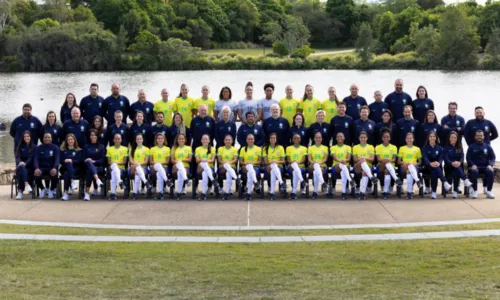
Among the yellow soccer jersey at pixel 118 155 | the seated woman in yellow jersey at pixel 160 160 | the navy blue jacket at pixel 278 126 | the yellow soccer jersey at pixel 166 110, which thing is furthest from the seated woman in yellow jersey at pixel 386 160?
the yellow soccer jersey at pixel 118 155

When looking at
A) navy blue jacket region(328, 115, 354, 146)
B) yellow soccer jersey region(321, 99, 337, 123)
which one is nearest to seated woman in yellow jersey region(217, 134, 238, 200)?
navy blue jacket region(328, 115, 354, 146)

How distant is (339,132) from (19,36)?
7766 centimetres

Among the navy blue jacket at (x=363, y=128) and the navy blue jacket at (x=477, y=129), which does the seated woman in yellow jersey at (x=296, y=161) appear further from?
the navy blue jacket at (x=477, y=129)

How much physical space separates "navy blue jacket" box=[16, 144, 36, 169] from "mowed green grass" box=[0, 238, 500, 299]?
4.75 metres

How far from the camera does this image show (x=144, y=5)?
4237 inches

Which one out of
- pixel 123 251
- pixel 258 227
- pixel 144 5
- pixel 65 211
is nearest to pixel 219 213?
pixel 258 227

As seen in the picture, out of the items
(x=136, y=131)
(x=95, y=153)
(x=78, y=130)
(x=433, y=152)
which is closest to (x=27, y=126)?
(x=78, y=130)

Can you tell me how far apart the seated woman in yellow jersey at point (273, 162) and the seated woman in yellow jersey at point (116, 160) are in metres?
2.70

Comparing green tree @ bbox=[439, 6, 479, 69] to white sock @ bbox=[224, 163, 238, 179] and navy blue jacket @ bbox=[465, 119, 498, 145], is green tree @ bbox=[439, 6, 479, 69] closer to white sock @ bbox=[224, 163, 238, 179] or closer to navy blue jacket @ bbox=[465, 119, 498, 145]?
navy blue jacket @ bbox=[465, 119, 498, 145]

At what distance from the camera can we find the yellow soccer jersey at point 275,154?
51.6 ft

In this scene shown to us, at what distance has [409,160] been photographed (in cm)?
1574

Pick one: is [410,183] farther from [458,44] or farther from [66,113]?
[458,44]

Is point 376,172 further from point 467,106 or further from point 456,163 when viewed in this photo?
point 467,106

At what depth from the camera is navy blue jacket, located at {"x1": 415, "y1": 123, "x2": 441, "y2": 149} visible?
52.8 ft
